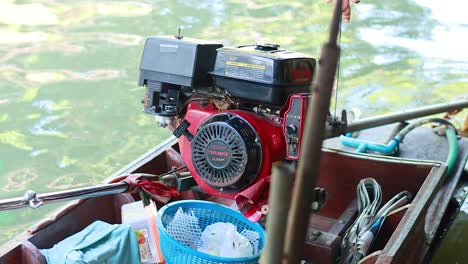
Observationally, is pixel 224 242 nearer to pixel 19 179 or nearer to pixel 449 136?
pixel 449 136

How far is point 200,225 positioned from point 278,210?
4.62 ft

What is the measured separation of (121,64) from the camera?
518cm

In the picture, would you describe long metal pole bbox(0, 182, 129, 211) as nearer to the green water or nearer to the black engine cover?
the black engine cover

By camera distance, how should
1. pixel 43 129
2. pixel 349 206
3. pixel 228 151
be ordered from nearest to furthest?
pixel 228 151, pixel 349 206, pixel 43 129

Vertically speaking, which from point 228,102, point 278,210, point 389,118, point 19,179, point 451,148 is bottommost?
point 19,179

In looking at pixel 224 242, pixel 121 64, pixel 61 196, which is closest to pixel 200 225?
pixel 224 242

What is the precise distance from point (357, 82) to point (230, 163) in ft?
11.7

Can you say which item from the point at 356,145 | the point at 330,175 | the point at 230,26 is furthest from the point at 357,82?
the point at 330,175

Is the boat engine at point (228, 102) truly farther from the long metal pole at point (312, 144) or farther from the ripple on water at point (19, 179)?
the ripple on water at point (19, 179)

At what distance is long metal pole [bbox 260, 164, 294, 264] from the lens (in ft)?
1.27

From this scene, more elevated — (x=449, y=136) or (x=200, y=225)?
(x=449, y=136)

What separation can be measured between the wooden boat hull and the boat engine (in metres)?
0.35

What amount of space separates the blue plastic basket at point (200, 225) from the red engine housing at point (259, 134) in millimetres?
82

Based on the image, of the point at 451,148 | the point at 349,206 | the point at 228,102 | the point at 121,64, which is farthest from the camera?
the point at 121,64
